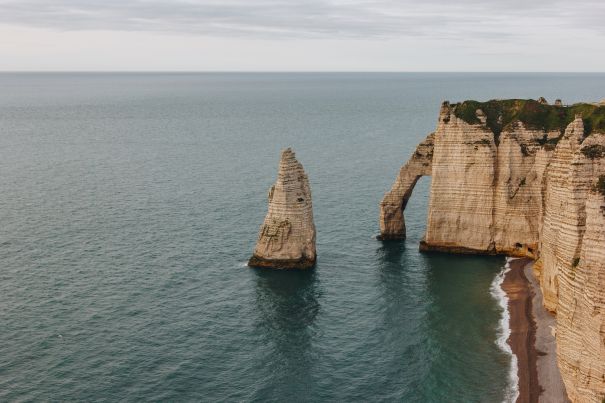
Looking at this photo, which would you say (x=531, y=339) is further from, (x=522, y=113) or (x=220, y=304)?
(x=522, y=113)

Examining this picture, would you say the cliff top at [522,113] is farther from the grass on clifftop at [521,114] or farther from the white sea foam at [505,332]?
the white sea foam at [505,332]

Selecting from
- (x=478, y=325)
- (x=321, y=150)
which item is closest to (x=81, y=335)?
(x=478, y=325)

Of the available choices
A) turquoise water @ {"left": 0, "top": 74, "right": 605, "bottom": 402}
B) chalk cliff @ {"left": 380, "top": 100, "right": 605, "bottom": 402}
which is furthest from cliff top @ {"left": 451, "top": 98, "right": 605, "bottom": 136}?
turquoise water @ {"left": 0, "top": 74, "right": 605, "bottom": 402}

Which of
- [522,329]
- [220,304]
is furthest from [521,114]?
[220,304]

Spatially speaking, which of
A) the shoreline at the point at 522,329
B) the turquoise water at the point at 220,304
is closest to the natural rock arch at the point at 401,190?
the turquoise water at the point at 220,304

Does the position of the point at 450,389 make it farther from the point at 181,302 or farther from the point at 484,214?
the point at 484,214

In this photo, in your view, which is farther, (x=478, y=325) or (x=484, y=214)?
(x=484, y=214)

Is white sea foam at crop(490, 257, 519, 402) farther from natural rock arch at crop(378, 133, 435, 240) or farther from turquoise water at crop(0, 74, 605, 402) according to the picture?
natural rock arch at crop(378, 133, 435, 240)
